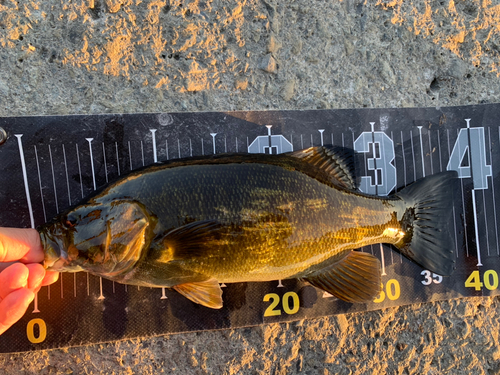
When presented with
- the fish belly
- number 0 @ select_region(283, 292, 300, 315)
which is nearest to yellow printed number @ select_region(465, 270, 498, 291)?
the fish belly

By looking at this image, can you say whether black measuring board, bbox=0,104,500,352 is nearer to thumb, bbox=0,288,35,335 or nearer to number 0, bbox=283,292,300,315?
number 0, bbox=283,292,300,315

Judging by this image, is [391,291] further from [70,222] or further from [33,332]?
[33,332]

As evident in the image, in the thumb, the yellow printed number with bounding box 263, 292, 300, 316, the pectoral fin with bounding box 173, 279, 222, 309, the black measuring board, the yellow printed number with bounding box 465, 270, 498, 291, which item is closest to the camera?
the thumb

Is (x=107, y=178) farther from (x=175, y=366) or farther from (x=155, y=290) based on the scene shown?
(x=175, y=366)

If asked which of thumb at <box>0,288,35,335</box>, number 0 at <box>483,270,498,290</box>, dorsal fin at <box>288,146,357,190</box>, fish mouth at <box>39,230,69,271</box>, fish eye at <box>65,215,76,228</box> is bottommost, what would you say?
number 0 at <box>483,270,498,290</box>

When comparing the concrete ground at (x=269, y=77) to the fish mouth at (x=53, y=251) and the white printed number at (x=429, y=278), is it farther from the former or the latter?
the fish mouth at (x=53, y=251)

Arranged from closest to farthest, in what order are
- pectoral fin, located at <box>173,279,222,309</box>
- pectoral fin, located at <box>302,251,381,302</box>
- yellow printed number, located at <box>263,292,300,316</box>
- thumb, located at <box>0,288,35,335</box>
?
thumb, located at <box>0,288,35,335</box>
pectoral fin, located at <box>173,279,222,309</box>
pectoral fin, located at <box>302,251,381,302</box>
yellow printed number, located at <box>263,292,300,316</box>

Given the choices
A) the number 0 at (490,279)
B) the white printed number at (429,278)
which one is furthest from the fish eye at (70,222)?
the number 0 at (490,279)

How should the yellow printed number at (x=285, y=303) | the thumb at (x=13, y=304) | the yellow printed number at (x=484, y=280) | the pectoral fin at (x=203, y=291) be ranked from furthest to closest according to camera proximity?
1. the yellow printed number at (x=484, y=280)
2. the yellow printed number at (x=285, y=303)
3. the pectoral fin at (x=203, y=291)
4. the thumb at (x=13, y=304)
